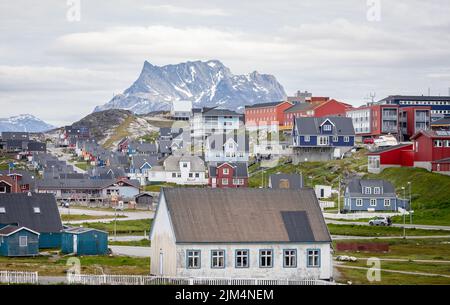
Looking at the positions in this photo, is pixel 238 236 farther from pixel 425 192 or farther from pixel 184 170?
pixel 184 170

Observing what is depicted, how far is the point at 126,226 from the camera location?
79938 millimetres

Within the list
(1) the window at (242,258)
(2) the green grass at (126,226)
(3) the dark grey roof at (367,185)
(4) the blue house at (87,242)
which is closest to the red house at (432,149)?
(3) the dark grey roof at (367,185)

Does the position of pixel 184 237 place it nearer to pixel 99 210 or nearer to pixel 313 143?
pixel 99 210

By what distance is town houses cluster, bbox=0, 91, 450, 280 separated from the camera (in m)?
45.1

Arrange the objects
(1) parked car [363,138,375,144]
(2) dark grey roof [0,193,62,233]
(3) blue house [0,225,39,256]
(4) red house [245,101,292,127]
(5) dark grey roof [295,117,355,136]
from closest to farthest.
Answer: (3) blue house [0,225,39,256] → (2) dark grey roof [0,193,62,233] → (5) dark grey roof [295,117,355,136] → (1) parked car [363,138,375,144] → (4) red house [245,101,292,127]

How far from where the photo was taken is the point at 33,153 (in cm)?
18975

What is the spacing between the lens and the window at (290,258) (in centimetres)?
4562

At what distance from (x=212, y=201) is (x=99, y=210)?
58.9 meters

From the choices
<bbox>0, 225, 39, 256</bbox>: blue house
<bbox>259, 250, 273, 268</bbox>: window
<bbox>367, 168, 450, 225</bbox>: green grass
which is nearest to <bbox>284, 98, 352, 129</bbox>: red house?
<bbox>367, 168, 450, 225</bbox>: green grass

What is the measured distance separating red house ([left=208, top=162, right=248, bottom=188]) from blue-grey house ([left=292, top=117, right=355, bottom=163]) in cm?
861

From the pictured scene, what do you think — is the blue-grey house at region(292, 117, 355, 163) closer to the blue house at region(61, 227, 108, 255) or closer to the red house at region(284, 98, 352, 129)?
the red house at region(284, 98, 352, 129)

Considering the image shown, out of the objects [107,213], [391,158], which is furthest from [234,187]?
[391,158]

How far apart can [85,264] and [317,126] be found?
75.2 metres

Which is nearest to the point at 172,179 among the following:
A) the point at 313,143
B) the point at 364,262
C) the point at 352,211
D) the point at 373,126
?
the point at 313,143
